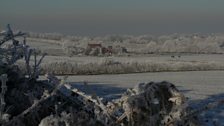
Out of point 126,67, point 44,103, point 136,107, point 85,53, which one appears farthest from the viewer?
point 85,53

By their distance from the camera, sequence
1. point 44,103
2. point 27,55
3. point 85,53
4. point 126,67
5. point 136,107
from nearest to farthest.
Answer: point 136,107
point 44,103
point 27,55
point 126,67
point 85,53

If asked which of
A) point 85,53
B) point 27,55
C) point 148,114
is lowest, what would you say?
point 85,53

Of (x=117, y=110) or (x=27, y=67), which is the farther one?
(x=27, y=67)

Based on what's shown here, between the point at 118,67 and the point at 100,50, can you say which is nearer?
the point at 118,67

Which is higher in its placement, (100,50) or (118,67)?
(118,67)

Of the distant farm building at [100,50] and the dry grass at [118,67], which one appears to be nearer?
the dry grass at [118,67]

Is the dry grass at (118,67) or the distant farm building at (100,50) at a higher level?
the dry grass at (118,67)

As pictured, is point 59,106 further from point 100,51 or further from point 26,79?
point 100,51

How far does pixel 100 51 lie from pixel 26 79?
58972 millimetres

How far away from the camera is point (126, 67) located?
37125 millimetres

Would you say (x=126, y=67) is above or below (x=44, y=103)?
below

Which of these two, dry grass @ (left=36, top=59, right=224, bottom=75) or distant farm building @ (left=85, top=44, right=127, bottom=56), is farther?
distant farm building @ (left=85, top=44, right=127, bottom=56)

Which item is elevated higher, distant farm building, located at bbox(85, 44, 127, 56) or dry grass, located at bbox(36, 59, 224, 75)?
dry grass, located at bbox(36, 59, 224, 75)

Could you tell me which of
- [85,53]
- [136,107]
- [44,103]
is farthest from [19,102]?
[85,53]
